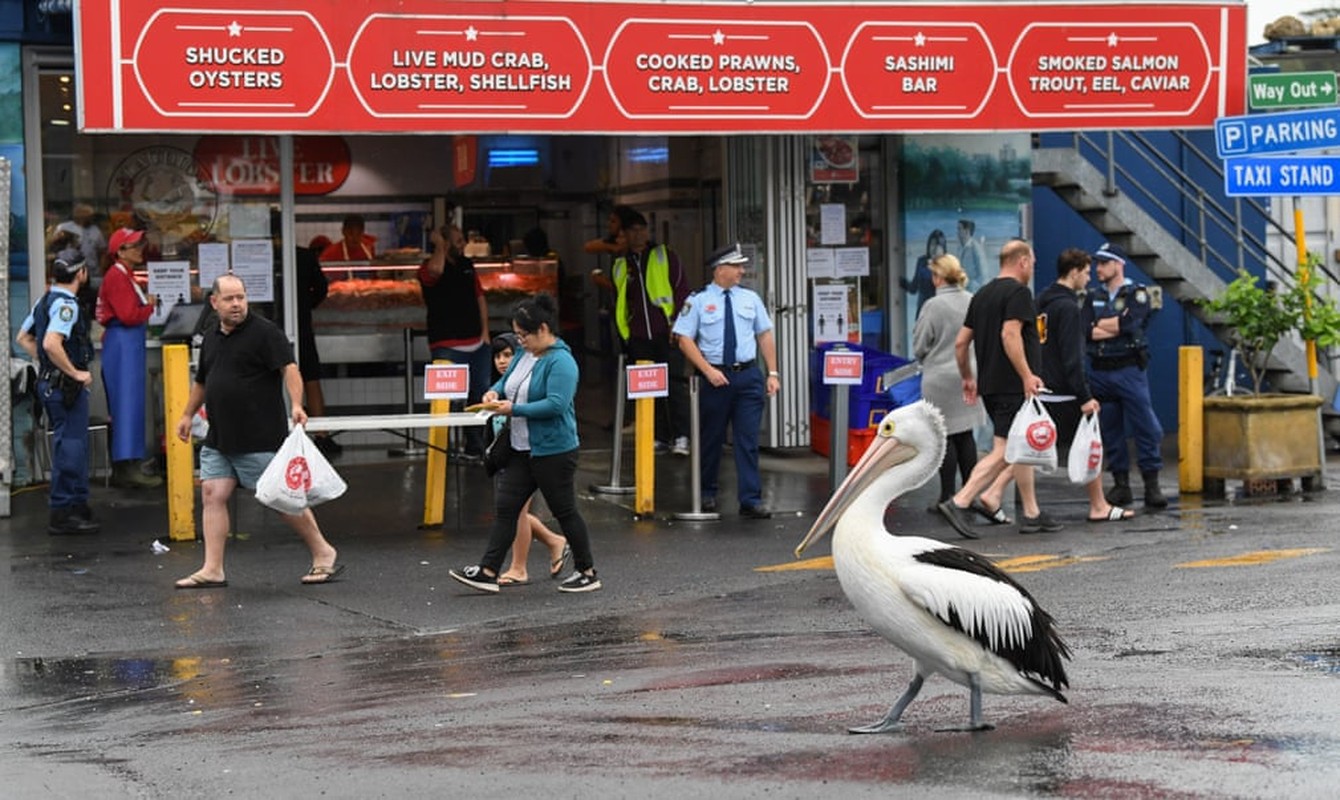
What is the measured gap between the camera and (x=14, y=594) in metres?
11.8

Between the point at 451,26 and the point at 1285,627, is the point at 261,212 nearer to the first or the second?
the point at 451,26

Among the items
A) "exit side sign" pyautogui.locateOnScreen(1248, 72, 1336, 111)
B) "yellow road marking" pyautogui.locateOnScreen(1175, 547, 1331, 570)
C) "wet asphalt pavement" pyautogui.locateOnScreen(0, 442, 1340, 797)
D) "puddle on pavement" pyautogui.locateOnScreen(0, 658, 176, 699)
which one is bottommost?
"puddle on pavement" pyautogui.locateOnScreen(0, 658, 176, 699)

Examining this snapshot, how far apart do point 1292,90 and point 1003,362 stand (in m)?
4.55

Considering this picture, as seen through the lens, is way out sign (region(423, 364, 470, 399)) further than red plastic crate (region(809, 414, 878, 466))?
No

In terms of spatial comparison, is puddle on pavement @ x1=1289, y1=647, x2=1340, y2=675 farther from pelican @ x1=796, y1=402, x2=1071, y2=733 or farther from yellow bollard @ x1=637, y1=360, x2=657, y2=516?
yellow bollard @ x1=637, y1=360, x2=657, y2=516

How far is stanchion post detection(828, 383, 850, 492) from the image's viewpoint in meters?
14.8

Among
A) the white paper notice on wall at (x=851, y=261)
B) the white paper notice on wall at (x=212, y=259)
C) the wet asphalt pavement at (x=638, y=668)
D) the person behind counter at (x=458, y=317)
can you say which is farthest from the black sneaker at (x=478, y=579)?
the white paper notice on wall at (x=851, y=261)

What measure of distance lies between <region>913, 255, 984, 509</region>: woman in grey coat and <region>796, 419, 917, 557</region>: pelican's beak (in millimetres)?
6182

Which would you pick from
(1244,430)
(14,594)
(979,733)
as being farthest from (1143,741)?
(1244,430)

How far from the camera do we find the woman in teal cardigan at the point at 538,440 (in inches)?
447

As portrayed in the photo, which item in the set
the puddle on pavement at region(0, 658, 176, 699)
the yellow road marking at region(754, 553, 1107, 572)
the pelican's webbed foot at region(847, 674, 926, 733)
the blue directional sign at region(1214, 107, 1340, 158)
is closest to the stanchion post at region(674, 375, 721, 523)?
the yellow road marking at region(754, 553, 1107, 572)

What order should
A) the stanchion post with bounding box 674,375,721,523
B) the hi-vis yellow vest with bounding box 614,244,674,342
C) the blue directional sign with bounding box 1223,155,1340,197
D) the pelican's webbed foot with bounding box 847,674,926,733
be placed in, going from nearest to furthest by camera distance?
1. the pelican's webbed foot with bounding box 847,674,926,733
2. the stanchion post with bounding box 674,375,721,523
3. the blue directional sign with bounding box 1223,155,1340,197
4. the hi-vis yellow vest with bounding box 614,244,674,342

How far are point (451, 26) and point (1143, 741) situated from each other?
28.1ft

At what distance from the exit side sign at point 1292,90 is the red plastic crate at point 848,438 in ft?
Answer: 13.4
